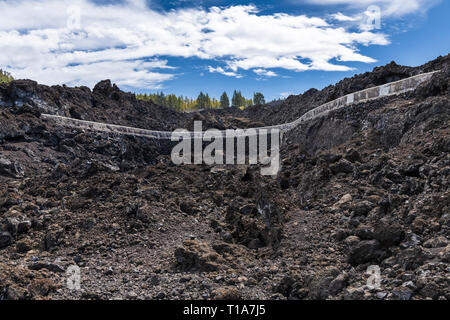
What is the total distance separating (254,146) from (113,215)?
22837mm

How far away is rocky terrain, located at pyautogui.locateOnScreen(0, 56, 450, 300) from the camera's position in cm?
1177

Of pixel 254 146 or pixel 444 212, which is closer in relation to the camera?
pixel 444 212

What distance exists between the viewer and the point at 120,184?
21219 millimetres

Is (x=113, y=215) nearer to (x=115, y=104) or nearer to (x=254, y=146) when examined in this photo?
(x=254, y=146)

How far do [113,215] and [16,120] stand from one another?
23596 mm

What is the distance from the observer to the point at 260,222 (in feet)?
57.3

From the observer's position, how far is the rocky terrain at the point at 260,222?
11.8 metres

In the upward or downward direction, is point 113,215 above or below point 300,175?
below

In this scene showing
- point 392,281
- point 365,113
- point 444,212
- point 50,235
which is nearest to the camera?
Answer: point 392,281
